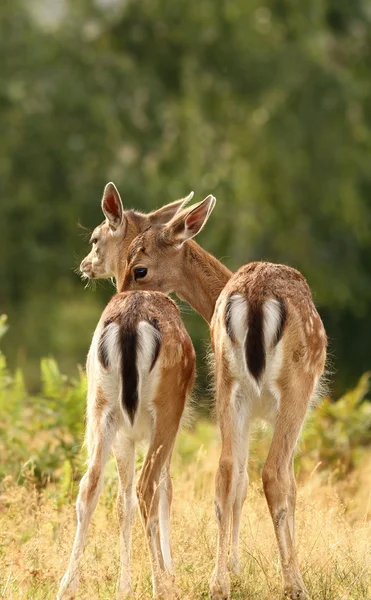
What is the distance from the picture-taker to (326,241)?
1155 inches

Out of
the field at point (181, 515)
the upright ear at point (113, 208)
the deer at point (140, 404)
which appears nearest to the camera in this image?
the deer at point (140, 404)

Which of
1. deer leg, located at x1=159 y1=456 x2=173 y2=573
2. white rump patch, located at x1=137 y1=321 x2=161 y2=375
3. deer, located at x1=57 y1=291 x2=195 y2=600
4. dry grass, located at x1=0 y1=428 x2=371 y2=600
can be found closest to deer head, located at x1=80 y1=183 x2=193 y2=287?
dry grass, located at x1=0 y1=428 x2=371 y2=600

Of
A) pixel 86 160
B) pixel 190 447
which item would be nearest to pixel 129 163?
pixel 86 160

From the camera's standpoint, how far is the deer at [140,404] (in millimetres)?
6203

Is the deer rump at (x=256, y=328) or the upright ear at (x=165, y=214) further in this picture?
the upright ear at (x=165, y=214)

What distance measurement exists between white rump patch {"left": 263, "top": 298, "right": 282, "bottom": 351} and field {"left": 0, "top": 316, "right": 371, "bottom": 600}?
119 centimetres

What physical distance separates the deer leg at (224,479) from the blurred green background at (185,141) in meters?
18.7

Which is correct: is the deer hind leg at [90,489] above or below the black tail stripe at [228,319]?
below

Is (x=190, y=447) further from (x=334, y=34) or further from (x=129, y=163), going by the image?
(x=334, y=34)

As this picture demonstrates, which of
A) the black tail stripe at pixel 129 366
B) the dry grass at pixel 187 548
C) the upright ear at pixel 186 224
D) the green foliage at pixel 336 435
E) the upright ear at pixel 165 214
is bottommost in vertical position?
the green foliage at pixel 336 435

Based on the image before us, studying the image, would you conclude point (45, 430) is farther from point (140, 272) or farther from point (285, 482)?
point (285, 482)

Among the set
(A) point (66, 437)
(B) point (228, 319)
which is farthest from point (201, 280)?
(B) point (228, 319)

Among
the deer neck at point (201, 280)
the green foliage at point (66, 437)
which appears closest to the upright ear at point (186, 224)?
the deer neck at point (201, 280)

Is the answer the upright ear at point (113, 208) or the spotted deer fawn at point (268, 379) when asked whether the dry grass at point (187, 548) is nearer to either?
the spotted deer fawn at point (268, 379)
